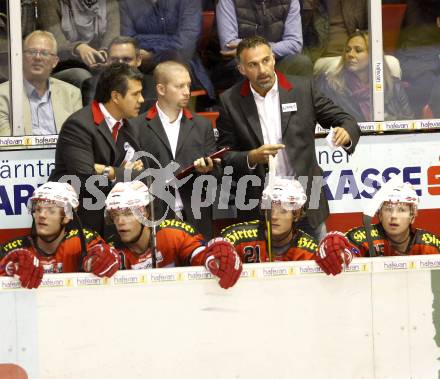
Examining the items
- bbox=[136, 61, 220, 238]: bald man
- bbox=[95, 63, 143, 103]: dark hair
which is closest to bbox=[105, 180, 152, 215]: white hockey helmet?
bbox=[136, 61, 220, 238]: bald man

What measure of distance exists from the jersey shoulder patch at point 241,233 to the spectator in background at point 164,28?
139cm

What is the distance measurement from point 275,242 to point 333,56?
1760mm

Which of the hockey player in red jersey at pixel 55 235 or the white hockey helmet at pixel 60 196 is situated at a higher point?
the white hockey helmet at pixel 60 196

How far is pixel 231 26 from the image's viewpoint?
7.55 m

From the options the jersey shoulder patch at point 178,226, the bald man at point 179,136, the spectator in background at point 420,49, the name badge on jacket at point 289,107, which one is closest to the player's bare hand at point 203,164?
the bald man at point 179,136

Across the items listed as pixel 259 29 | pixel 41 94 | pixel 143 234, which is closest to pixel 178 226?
pixel 143 234

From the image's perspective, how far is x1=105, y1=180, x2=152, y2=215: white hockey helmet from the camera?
20.6 feet

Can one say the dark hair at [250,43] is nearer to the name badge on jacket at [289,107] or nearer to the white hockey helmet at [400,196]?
the name badge on jacket at [289,107]

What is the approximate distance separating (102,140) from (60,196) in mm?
600

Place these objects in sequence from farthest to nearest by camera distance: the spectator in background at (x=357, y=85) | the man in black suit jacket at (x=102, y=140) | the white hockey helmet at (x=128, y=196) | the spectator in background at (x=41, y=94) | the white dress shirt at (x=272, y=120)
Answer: the spectator in background at (x=357, y=85) → the spectator in background at (x=41, y=94) → the white dress shirt at (x=272, y=120) → the man in black suit jacket at (x=102, y=140) → the white hockey helmet at (x=128, y=196)

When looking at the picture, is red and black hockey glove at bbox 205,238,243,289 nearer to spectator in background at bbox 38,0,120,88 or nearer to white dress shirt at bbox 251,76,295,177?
white dress shirt at bbox 251,76,295,177

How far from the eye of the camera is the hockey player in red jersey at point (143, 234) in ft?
20.6

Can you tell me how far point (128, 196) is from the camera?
628cm

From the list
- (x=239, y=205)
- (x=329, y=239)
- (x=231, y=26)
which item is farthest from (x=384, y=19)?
(x=329, y=239)
